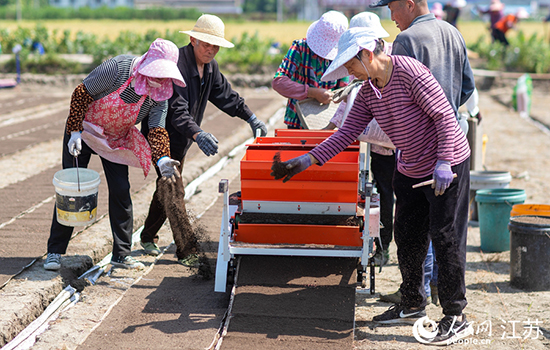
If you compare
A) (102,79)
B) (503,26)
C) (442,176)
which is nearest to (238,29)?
(503,26)

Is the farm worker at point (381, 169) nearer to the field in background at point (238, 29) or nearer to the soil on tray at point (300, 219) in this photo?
the soil on tray at point (300, 219)

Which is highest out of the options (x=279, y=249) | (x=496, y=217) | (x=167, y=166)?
(x=167, y=166)

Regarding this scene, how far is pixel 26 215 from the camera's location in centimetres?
566

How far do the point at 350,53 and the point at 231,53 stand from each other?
641 inches

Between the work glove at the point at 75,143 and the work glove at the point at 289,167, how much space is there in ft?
4.81

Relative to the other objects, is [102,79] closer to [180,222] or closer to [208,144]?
[208,144]

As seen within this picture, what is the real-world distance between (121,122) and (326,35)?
Result: 1779 mm

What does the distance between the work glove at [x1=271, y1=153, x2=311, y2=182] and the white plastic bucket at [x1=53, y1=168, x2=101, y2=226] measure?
1.46m

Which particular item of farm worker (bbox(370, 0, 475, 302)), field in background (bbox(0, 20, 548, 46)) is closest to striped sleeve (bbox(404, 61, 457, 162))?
farm worker (bbox(370, 0, 475, 302))

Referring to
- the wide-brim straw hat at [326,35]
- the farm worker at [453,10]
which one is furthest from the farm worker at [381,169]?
the farm worker at [453,10]

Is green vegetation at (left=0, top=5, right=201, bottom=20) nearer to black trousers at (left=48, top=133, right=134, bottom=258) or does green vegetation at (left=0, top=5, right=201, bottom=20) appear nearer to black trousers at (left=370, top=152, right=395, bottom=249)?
black trousers at (left=48, top=133, right=134, bottom=258)

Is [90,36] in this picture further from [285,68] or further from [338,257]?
[338,257]

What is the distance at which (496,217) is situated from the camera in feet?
17.7

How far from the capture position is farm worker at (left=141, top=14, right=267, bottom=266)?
4438mm
